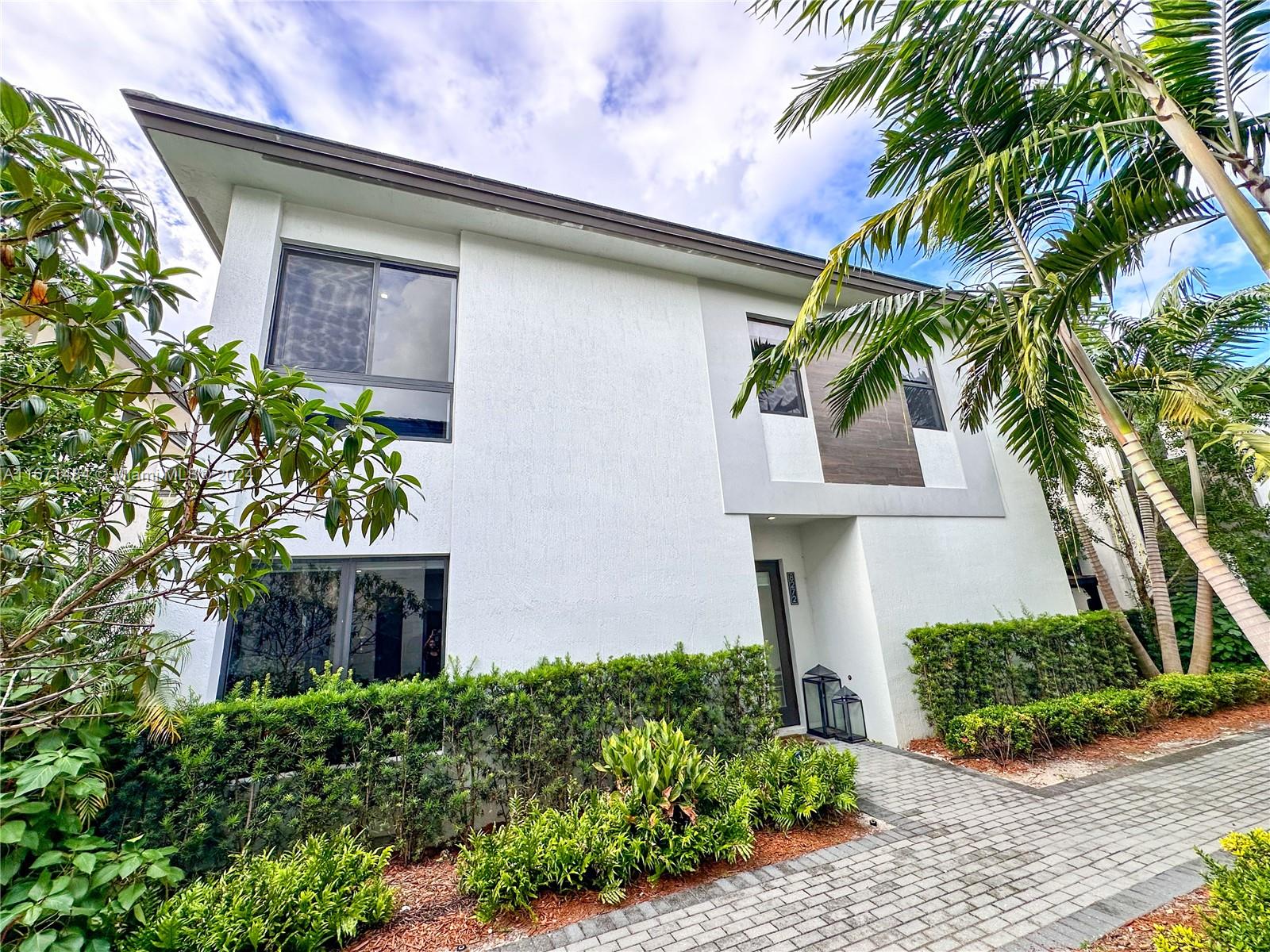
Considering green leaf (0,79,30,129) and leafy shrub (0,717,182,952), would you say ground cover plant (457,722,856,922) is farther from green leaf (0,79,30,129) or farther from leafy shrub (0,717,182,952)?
green leaf (0,79,30,129)

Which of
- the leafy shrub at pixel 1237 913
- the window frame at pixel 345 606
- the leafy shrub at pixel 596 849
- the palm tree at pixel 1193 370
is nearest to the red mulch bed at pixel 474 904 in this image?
the leafy shrub at pixel 596 849

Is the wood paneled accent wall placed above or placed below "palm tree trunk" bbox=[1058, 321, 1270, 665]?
above

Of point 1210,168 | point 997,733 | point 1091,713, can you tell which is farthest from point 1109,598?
point 1210,168

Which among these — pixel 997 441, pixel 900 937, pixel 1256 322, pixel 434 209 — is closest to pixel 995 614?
pixel 997 441

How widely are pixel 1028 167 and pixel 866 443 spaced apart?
433cm

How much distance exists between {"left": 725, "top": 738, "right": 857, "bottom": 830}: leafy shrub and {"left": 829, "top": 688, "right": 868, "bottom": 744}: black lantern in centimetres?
238

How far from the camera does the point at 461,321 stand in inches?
244

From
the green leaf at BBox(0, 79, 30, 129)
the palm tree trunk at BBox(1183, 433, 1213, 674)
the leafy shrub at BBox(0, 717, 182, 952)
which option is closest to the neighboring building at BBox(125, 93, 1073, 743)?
the leafy shrub at BBox(0, 717, 182, 952)

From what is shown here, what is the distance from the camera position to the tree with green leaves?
1.80 m

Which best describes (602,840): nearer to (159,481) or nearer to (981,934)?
(981,934)

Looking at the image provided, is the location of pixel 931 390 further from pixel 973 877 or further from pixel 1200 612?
pixel 973 877

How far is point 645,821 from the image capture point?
155 inches

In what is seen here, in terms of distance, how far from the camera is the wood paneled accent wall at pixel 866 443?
7832 mm

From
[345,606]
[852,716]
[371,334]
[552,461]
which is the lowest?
[852,716]
